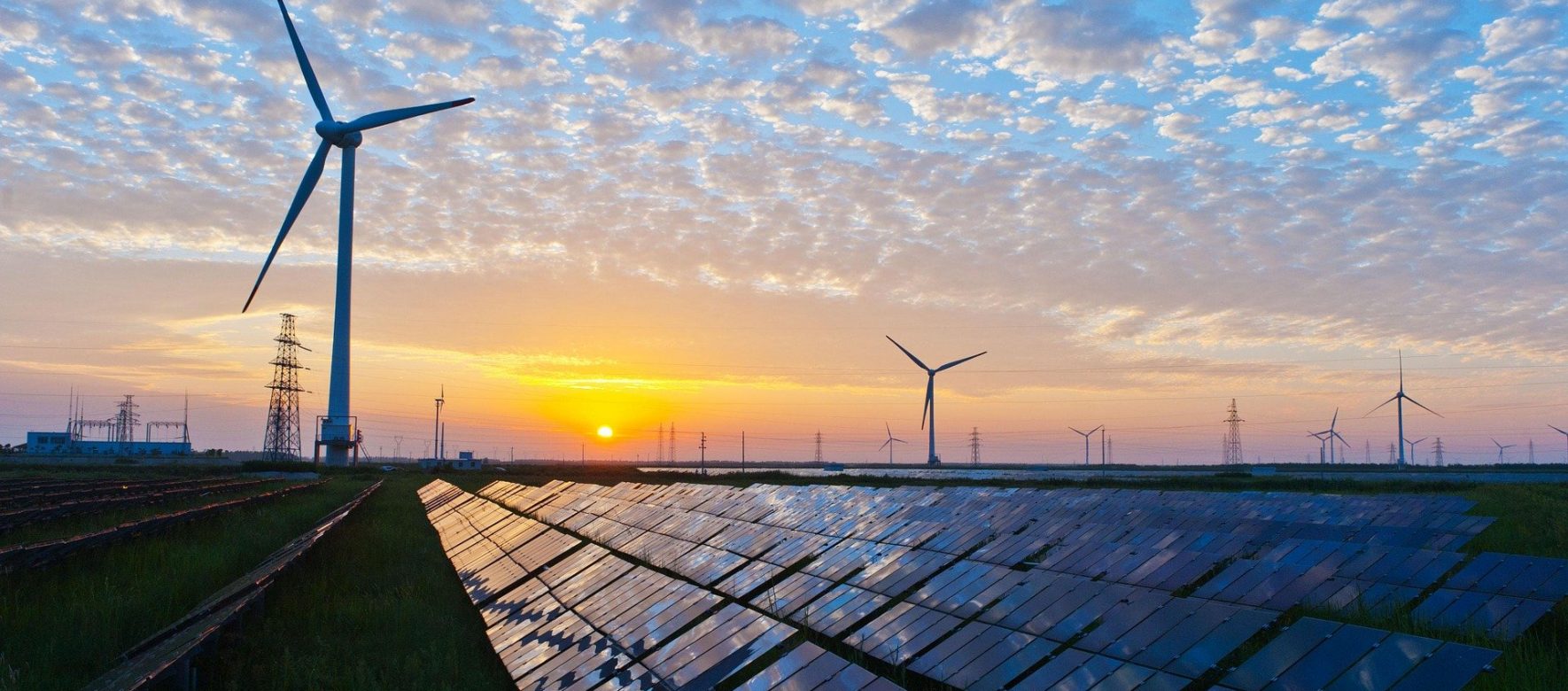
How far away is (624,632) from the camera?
1331 cm

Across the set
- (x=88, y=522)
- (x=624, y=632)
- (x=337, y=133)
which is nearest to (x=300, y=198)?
(x=337, y=133)

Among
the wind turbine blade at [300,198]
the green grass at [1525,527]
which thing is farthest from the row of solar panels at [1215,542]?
the wind turbine blade at [300,198]

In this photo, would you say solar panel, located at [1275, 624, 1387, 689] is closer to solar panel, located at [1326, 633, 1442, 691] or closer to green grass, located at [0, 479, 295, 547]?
solar panel, located at [1326, 633, 1442, 691]

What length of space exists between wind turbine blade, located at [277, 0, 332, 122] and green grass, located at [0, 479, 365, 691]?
5525cm

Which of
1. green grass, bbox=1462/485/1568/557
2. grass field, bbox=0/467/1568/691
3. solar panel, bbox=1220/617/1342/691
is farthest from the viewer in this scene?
green grass, bbox=1462/485/1568/557

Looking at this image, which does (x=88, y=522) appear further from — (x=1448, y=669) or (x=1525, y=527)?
(x=1525, y=527)

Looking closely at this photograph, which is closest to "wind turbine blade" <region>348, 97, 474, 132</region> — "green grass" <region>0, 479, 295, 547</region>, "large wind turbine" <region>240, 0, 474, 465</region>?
"large wind turbine" <region>240, 0, 474, 465</region>

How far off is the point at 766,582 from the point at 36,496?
45283 mm

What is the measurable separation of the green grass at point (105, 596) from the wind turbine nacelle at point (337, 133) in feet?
181

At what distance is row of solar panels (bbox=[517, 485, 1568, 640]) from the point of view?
1376 centimetres

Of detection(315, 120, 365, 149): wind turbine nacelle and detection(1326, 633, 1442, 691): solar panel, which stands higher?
detection(315, 120, 365, 149): wind turbine nacelle

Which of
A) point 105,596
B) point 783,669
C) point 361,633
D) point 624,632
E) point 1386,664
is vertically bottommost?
point 361,633

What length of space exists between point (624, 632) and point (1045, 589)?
5357 millimetres

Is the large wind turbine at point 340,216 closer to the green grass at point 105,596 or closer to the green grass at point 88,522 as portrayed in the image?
the green grass at point 88,522
